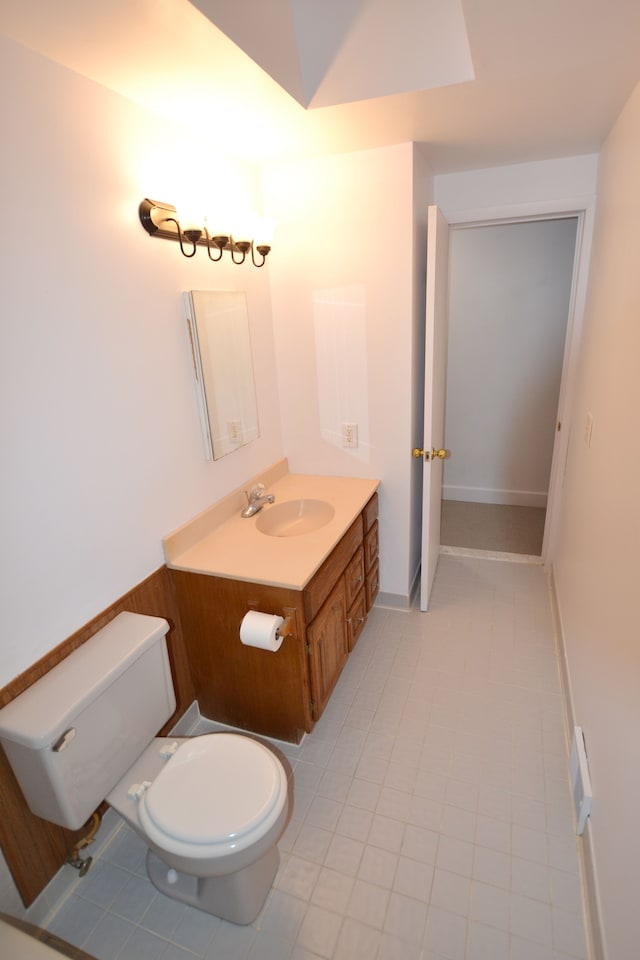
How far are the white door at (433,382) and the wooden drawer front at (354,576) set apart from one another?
0.44 meters

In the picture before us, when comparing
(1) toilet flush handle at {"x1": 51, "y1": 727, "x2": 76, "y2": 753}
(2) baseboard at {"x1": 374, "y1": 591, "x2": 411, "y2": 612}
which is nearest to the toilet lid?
(1) toilet flush handle at {"x1": 51, "y1": 727, "x2": 76, "y2": 753}

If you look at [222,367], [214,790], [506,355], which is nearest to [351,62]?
[222,367]

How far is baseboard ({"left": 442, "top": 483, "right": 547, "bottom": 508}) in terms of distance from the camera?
12.7ft

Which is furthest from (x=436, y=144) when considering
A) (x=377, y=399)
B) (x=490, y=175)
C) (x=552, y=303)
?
(x=552, y=303)

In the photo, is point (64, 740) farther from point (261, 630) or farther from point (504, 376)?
point (504, 376)

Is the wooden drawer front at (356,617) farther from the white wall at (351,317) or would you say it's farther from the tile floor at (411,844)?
the white wall at (351,317)

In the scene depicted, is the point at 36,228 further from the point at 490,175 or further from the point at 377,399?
the point at 490,175

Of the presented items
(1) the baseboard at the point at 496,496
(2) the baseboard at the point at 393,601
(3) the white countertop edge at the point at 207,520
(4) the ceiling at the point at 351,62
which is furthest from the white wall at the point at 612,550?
(1) the baseboard at the point at 496,496

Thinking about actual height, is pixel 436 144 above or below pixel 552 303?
above

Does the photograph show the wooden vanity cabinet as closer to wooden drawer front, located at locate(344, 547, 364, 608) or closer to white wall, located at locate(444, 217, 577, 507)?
wooden drawer front, located at locate(344, 547, 364, 608)

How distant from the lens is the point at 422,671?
2.22 m

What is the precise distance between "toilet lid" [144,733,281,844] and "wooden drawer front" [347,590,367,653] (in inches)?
31.9

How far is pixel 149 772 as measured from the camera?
1446mm

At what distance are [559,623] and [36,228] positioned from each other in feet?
8.50
